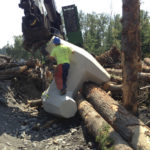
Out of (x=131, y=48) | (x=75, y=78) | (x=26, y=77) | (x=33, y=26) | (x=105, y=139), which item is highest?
(x=33, y=26)

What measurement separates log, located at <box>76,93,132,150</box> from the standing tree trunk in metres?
0.83

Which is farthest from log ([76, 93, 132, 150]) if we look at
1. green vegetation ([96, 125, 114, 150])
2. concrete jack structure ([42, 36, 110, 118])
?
concrete jack structure ([42, 36, 110, 118])

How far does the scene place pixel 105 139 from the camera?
349 cm

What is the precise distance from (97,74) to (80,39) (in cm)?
405

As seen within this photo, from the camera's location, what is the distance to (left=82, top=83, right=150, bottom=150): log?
3.21 m

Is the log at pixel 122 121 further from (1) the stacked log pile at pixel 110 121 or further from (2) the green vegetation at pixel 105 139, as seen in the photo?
(2) the green vegetation at pixel 105 139

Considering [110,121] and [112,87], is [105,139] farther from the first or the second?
[112,87]

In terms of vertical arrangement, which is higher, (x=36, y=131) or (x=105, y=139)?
(x=105, y=139)

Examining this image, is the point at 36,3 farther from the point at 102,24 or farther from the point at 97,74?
the point at 102,24

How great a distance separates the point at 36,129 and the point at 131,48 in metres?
2.91

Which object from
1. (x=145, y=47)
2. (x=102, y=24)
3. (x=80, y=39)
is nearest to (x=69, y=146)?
(x=80, y=39)

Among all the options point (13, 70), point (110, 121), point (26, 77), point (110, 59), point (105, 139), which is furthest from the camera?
point (110, 59)

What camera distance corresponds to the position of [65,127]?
Answer: 16.4 ft

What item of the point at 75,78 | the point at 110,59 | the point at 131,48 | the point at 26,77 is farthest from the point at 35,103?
the point at 110,59
